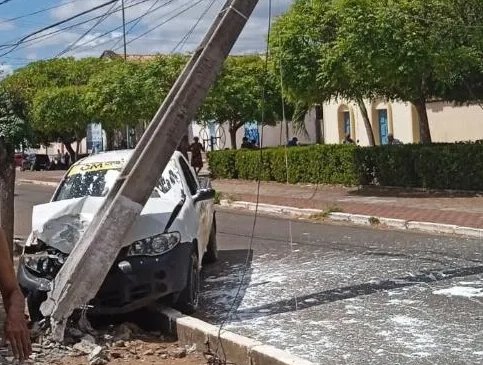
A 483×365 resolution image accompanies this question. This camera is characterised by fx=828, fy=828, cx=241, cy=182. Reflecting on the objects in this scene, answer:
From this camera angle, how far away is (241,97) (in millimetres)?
33031

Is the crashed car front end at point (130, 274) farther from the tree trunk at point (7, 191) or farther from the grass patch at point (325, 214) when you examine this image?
the grass patch at point (325, 214)

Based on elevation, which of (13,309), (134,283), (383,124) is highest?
(383,124)

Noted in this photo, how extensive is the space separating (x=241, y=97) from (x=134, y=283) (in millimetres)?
25801

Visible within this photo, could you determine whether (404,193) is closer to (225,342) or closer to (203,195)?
(203,195)

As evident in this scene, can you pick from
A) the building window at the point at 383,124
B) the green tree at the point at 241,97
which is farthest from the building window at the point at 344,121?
the green tree at the point at 241,97

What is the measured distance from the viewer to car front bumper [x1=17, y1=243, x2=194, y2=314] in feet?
25.0

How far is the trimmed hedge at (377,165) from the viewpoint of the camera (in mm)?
18547

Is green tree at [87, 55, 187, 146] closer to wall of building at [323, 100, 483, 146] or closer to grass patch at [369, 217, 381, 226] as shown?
wall of building at [323, 100, 483, 146]

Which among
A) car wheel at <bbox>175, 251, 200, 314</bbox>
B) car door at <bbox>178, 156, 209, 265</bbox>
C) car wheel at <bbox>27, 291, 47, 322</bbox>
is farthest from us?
car door at <bbox>178, 156, 209, 265</bbox>

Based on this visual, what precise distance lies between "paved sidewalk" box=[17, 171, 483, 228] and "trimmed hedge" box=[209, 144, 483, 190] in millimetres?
337

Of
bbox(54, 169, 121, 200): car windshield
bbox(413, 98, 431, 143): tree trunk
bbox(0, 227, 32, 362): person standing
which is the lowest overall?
bbox(0, 227, 32, 362): person standing

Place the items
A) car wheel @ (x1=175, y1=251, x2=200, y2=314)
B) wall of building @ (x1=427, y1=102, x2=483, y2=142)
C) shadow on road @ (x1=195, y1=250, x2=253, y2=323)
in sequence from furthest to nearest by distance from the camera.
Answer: wall of building @ (x1=427, y1=102, x2=483, y2=142) → shadow on road @ (x1=195, y1=250, x2=253, y2=323) → car wheel @ (x1=175, y1=251, x2=200, y2=314)

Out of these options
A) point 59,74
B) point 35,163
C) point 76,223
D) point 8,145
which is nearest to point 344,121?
point 59,74

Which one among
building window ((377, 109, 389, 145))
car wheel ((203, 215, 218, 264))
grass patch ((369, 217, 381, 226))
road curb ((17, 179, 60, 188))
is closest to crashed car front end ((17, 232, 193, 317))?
car wheel ((203, 215, 218, 264))
